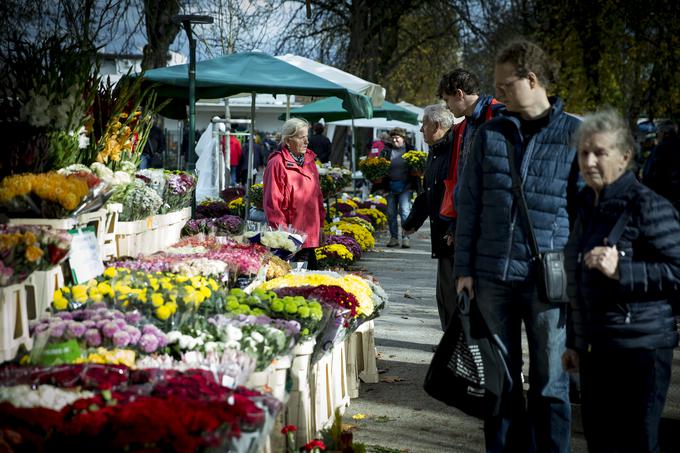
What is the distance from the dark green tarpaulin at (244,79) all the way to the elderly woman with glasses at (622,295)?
652 centimetres

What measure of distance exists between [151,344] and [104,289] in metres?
0.74

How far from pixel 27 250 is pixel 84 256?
1095 mm

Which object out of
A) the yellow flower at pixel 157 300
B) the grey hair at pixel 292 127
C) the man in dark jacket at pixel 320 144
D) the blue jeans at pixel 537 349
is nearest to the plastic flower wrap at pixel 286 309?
the yellow flower at pixel 157 300

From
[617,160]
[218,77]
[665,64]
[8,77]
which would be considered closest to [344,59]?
[665,64]

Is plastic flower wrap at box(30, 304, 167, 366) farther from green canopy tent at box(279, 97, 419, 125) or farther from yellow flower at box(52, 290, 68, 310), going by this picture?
green canopy tent at box(279, 97, 419, 125)

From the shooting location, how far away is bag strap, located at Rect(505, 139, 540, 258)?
4113 mm

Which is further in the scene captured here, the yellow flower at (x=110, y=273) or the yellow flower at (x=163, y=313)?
the yellow flower at (x=110, y=273)

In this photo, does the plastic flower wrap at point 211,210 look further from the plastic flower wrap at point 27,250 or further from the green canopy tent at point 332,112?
the plastic flower wrap at point 27,250

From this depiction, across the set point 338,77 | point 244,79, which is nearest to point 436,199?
point 244,79

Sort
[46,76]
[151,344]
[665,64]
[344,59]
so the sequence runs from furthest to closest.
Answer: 1. [344,59]
2. [665,64]
3. [46,76]
4. [151,344]

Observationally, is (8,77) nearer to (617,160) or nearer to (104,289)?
(104,289)

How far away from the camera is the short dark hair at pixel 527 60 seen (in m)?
4.19

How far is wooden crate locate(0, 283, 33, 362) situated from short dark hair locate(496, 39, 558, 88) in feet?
7.93

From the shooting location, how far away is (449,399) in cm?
448
